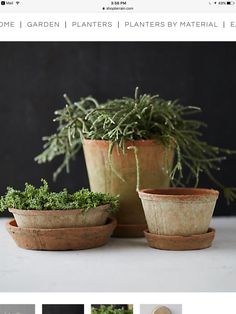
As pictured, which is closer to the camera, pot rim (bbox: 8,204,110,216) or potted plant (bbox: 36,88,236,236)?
pot rim (bbox: 8,204,110,216)

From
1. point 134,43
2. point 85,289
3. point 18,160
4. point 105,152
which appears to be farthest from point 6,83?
point 85,289

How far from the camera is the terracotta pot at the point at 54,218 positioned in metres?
1.44

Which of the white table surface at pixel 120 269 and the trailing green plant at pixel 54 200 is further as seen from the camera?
the trailing green plant at pixel 54 200

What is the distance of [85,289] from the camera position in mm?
1196

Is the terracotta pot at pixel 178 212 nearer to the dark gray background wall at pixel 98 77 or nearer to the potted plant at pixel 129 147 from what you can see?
the potted plant at pixel 129 147

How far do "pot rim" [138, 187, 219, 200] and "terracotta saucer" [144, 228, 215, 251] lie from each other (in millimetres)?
96

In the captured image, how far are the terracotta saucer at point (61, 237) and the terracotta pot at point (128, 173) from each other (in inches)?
4.7

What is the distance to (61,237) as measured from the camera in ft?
4.77
